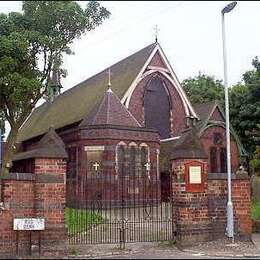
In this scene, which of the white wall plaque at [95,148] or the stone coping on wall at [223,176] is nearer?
the stone coping on wall at [223,176]

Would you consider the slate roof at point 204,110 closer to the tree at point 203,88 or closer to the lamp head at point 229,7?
the tree at point 203,88

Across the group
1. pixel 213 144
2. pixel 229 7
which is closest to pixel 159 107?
pixel 213 144

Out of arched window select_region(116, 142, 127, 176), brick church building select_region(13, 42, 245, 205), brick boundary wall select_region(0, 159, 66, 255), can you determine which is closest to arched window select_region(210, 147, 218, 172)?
brick church building select_region(13, 42, 245, 205)

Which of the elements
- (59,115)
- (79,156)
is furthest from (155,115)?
(79,156)

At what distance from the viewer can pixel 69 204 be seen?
20.5m

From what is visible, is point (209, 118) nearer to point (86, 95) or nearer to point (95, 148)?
point (86, 95)

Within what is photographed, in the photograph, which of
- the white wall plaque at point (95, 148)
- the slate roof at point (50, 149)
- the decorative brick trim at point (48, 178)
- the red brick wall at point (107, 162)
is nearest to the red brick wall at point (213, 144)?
the red brick wall at point (107, 162)

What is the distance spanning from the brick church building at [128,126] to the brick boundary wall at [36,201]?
8.80 metres

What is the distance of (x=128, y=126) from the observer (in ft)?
89.9

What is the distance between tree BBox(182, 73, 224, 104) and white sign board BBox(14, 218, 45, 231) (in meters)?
39.5

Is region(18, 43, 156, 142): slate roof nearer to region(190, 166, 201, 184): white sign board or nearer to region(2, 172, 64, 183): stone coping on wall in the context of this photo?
region(190, 166, 201, 184): white sign board

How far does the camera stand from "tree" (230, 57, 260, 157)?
29.1 m

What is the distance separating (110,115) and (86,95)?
822cm

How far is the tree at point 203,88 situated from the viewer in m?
51.1
